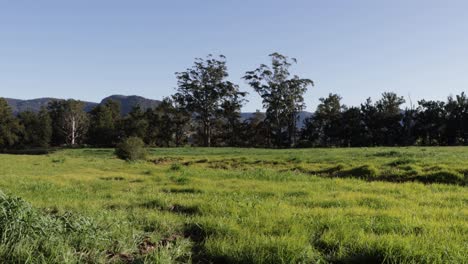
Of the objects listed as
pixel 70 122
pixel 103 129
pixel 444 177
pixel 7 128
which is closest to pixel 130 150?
pixel 444 177

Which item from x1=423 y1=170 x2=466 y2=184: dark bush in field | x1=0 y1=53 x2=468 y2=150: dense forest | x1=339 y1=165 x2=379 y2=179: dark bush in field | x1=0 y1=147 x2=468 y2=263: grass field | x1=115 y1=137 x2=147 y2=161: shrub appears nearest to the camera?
x1=0 y1=147 x2=468 y2=263: grass field

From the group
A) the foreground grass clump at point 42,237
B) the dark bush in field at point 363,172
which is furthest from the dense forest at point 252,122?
the foreground grass clump at point 42,237

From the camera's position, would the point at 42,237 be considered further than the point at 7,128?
No

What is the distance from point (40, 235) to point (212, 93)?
73.2m

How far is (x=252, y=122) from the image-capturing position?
8312 centimetres

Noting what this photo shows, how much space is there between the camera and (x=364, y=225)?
6664 mm

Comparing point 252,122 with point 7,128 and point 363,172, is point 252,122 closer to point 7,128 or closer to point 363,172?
point 7,128

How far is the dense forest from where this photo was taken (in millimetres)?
71625

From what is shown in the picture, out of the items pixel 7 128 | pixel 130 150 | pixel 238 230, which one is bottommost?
pixel 238 230

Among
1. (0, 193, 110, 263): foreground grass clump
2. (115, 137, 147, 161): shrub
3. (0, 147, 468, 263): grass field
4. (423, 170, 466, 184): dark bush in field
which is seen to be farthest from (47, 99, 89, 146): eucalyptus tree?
(0, 193, 110, 263): foreground grass clump

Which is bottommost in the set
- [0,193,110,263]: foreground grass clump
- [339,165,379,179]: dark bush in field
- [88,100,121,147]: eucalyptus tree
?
[339,165,379,179]: dark bush in field

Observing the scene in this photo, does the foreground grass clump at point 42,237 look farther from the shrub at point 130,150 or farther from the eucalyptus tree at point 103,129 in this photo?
the eucalyptus tree at point 103,129

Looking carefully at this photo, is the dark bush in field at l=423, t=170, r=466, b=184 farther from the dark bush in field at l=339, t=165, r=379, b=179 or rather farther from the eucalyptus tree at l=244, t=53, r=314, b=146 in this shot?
the eucalyptus tree at l=244, t=53, r=314, b=146

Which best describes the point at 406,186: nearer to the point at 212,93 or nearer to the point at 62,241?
the point at 62,241
